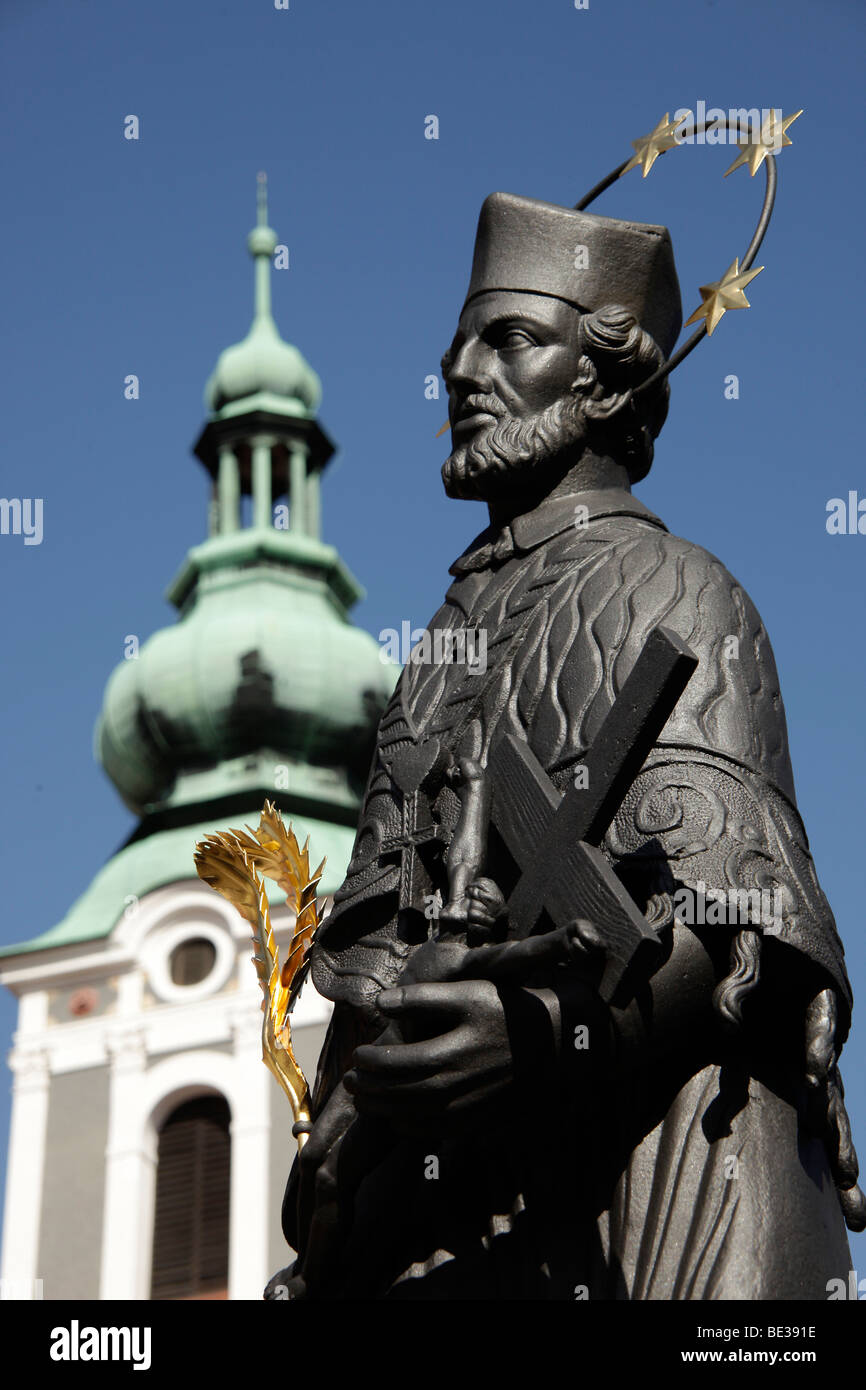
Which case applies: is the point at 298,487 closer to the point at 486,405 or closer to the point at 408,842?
the point at 486,405

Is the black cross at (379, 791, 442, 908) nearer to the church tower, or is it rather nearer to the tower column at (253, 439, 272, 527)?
the church tower

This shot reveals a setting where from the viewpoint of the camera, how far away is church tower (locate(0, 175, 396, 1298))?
4088 cm

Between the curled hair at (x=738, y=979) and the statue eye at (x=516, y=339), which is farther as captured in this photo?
the statue eye at (x=516, y=339)

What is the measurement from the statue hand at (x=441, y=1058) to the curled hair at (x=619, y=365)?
5.50ft

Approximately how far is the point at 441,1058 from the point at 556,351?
1913 mm

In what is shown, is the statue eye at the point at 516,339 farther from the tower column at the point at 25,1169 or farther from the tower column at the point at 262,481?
the tower column at the point at 262,481

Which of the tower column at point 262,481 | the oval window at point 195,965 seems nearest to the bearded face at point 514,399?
the oval window at point 195,965

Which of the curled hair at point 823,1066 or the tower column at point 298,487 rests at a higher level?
the tower column at point 298,487

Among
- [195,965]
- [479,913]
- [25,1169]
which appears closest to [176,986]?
[195,965]

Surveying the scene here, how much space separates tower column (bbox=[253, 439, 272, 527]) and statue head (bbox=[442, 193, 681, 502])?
142ft

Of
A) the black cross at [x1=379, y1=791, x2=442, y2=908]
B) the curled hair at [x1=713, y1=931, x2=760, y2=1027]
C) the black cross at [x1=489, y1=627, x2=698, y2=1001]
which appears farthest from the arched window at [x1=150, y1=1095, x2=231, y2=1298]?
the curled hair at [x1=713, y1=931, x2=760, y2=1027]

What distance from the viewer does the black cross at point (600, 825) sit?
5410 mm

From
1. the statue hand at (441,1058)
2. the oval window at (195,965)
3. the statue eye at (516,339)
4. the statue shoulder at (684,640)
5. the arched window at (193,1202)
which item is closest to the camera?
the statue hand at (441,1058)
